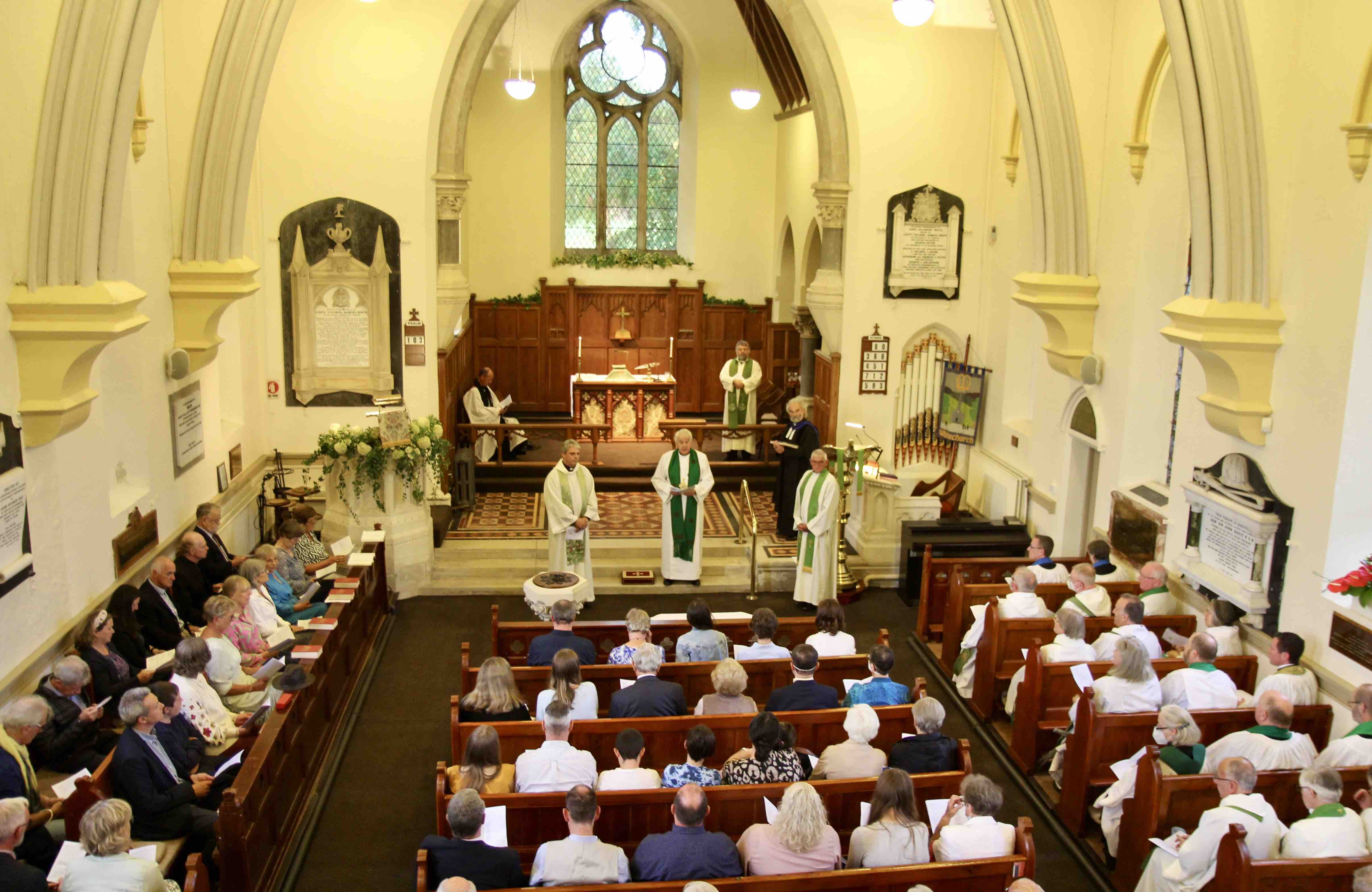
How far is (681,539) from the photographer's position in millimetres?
11672

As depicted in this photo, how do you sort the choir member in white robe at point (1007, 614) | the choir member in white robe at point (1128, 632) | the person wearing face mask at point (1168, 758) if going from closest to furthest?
the person wearing face mask at point (1168, 758) → the choir member in white robe at point (1128, 632) → the choir member in white robe at point (1007, 614)

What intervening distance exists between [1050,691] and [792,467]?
15.9ft

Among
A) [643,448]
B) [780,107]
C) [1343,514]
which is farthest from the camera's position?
[780,107]

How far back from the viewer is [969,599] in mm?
9633

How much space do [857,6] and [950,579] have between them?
599 centimetres

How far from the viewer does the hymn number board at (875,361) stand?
41.6ft

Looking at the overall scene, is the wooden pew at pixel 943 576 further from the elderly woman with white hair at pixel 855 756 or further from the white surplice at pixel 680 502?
the elderly woman with white hair at pixel 855 756

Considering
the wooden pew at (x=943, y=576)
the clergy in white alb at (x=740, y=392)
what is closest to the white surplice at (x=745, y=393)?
the clergy in white alb at (x=740, y=392)

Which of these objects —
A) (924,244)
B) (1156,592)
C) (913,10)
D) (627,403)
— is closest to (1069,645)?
(1156,592)

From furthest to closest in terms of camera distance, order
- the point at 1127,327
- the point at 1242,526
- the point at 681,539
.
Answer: the point at 681,539 < the point at 1127,327 < the point at 1242,526

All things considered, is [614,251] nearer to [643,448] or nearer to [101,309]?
[643,448]

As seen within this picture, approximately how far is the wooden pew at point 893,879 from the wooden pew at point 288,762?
47.7 inches

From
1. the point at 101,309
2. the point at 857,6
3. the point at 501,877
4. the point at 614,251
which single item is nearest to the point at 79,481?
the point at 101,309

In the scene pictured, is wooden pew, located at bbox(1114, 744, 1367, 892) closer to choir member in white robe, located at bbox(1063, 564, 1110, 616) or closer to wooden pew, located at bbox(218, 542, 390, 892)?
choir member in white robe, located at bbox(1063, 564, 1110, 616)
